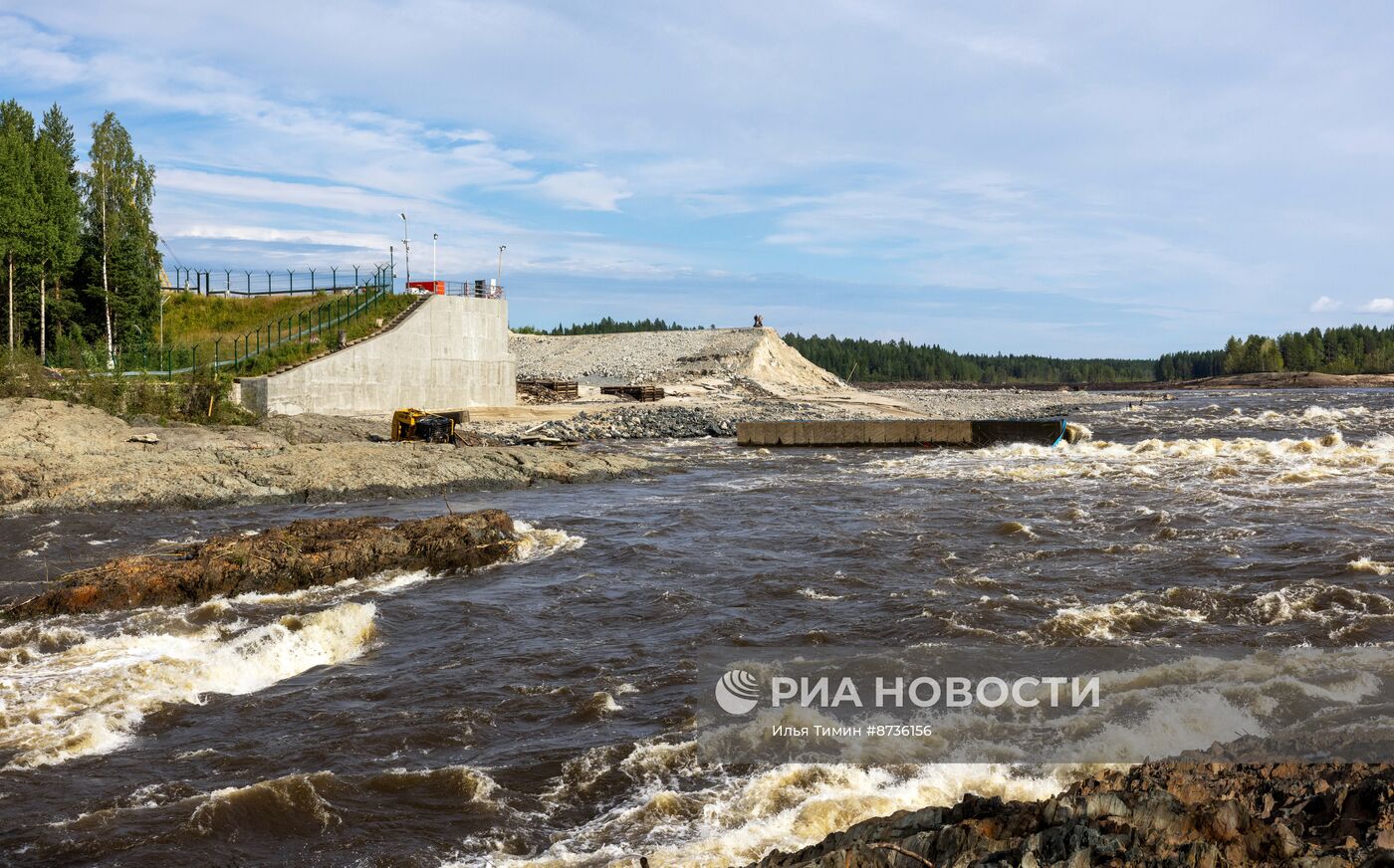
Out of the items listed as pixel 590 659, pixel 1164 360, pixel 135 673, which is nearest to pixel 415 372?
pixel 135 673

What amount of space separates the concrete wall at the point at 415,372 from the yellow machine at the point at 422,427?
916 centimetres

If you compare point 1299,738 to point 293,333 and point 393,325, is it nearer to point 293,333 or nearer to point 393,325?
point 393,325

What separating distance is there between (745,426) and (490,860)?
31.5m

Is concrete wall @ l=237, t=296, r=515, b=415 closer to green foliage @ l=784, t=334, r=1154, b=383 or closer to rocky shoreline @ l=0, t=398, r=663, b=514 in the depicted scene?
rocky shoreline @ l=0, t=398, r=663, b=514

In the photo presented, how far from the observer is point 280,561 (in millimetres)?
13047

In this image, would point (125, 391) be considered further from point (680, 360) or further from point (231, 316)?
point (680, 360)

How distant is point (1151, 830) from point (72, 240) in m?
49.8

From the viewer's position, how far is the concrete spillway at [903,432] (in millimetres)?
35094

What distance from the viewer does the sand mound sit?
70.6 metres

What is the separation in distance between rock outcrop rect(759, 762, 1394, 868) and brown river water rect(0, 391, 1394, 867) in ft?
6.74

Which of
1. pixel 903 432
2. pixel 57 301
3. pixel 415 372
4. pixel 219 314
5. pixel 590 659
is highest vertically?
pixel 57 301

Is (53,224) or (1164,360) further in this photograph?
(1164,360)

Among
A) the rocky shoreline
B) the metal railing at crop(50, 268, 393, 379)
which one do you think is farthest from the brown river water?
the metal railing at crop(50, 268, 393, 379)

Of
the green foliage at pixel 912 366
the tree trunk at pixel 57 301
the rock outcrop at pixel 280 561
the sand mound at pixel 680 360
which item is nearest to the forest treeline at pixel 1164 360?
the green foliage at pixel 912 366
